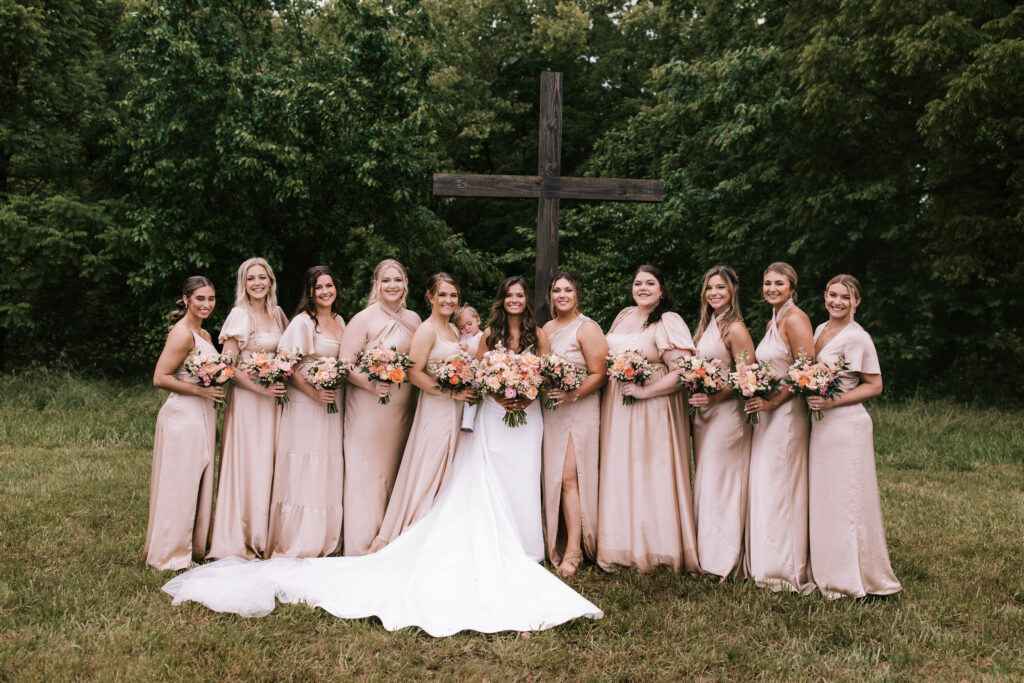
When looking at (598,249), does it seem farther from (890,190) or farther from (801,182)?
(890,190)

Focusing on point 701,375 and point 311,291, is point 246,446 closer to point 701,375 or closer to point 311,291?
point 311,291

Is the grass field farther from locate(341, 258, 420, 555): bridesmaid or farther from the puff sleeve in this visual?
the puff sleeve

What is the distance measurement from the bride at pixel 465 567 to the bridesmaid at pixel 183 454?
19.7 inches

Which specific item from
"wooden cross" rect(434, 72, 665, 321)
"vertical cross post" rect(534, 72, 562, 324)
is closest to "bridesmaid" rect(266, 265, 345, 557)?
"wooden cross" rect(434, 72, 665, 321)

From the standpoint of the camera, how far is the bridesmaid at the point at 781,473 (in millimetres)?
5746

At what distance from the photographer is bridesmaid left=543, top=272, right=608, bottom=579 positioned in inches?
246

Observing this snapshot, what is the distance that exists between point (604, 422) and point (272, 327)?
307 cm

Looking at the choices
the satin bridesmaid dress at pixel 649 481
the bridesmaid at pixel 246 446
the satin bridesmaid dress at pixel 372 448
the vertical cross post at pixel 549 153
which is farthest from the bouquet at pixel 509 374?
the bridesmaid at pixel 246 446

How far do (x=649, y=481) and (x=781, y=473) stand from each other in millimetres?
1045

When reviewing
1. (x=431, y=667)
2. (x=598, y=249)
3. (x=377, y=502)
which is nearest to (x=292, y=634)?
(x=431, y=667)

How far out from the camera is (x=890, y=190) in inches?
580

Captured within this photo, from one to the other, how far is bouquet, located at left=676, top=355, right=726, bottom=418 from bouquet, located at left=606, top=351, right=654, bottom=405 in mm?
286

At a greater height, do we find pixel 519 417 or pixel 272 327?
pixel 272 327

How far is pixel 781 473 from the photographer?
579 centimetres
